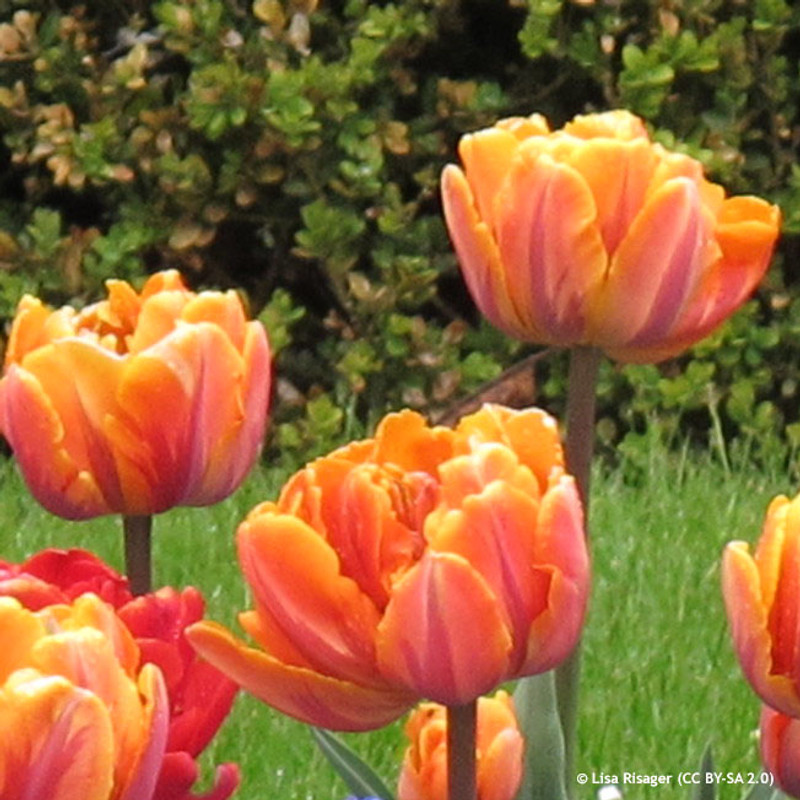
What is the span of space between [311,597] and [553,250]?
258mm

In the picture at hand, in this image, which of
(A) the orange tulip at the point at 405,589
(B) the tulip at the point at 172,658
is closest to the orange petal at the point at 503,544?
(A) the orange tulip at the point at 405,589

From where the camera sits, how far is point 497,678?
74 centimetres

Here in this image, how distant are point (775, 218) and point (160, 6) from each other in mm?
2862

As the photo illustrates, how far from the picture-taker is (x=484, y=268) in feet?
3.21

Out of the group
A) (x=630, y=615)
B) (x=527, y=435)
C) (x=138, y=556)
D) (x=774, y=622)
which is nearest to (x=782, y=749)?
(x=774, y=622)

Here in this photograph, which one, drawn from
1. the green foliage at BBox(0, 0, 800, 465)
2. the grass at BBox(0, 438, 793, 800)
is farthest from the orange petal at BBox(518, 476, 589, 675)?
the green foliage at BBox(0, 0, 800, 465)

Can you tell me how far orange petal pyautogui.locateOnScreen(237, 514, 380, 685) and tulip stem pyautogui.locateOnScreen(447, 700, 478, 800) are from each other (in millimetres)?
32

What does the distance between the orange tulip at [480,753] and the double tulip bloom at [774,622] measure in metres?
0.10

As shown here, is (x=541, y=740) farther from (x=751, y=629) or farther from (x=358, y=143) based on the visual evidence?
(x=358, y=143)

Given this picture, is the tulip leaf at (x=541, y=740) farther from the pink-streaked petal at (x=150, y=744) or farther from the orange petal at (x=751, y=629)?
the pink-streaked petal at (x=150, y=744)

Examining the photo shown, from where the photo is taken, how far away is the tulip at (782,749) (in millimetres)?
834

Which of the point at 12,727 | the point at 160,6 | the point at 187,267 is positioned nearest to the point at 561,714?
the point at 12,727

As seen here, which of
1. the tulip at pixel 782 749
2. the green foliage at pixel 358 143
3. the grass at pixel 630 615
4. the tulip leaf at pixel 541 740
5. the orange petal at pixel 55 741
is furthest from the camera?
the green foliage at pixel 358 143

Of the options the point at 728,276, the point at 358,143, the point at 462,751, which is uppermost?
the point at 728,276
